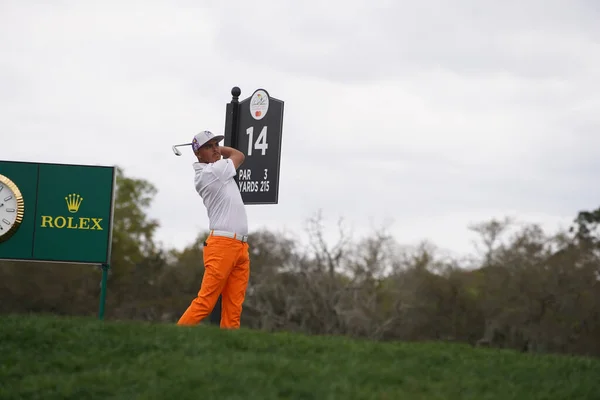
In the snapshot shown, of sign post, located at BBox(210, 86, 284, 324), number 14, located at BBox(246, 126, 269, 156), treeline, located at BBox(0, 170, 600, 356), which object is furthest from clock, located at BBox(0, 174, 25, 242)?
treeline, located at BBox(0, 170, 600, 356)

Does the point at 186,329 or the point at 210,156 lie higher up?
the point at 210,156

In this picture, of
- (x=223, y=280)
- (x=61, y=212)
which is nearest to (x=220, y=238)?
(x=223, y=280)

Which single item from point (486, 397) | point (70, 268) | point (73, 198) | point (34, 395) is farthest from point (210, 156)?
point (70, 268)

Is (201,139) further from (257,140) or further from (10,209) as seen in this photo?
(10,209)

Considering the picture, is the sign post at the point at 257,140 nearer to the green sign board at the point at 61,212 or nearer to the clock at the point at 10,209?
the green sign board at the point at 61,212

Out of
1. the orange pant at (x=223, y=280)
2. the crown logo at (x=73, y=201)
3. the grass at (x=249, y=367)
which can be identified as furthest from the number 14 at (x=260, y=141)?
the grass at (x=249, y=367)

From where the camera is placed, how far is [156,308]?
232 ft

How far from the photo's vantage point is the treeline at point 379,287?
6128 centimetres

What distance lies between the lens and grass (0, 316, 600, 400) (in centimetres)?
601

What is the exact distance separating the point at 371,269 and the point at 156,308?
1855 cm

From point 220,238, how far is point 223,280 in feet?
1.38

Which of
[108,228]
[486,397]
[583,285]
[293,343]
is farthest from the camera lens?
[583,285]

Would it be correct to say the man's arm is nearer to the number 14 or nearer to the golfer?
the golfer

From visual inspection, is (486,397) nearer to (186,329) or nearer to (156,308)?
(186,329)
